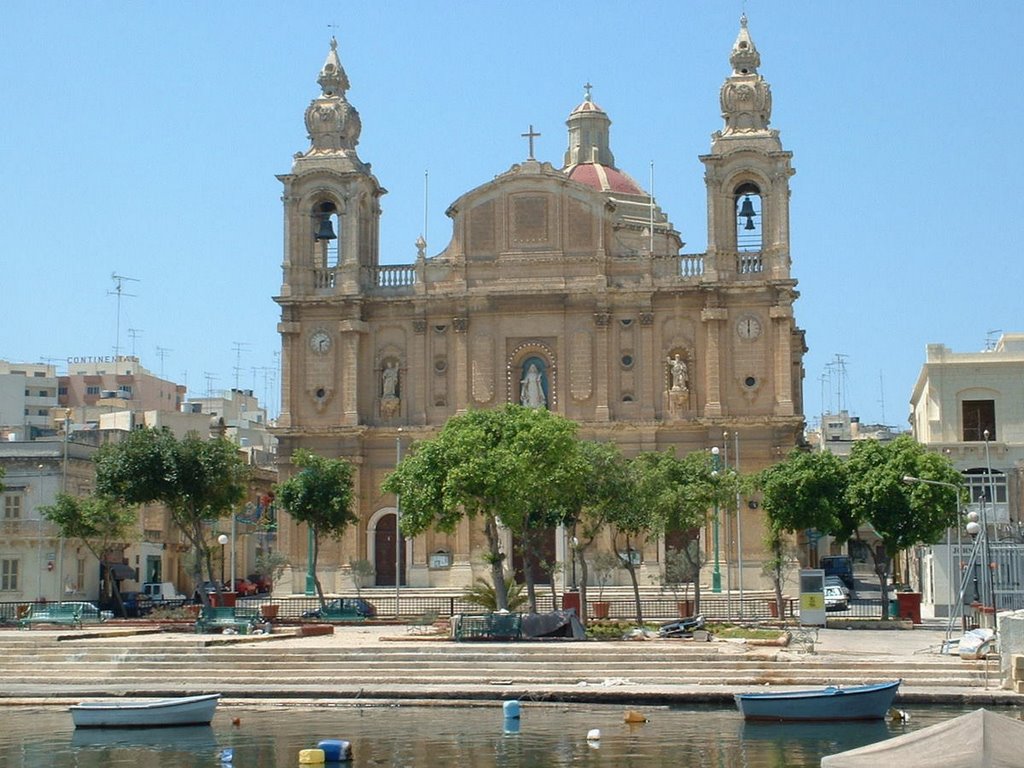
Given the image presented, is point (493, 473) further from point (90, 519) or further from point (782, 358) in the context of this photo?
point (782, 358)

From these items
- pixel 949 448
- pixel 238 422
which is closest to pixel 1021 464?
pixel 949 448

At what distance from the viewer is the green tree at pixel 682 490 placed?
5059 centimetres

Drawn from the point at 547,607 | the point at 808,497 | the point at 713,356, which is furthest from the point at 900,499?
the point at 713,356

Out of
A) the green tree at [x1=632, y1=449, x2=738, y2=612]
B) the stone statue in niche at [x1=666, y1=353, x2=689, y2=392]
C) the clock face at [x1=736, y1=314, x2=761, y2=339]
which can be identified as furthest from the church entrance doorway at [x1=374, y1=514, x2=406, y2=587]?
the green tree at [x1=632, y1=449, x2=738, y2=612]

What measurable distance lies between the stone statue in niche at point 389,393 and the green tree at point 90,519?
447 inches

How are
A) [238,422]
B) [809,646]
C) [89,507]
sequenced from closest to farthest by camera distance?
[809,646], [89,507], [238,422]

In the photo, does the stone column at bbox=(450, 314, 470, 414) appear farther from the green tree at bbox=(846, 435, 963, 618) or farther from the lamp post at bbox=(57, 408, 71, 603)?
the green tree at bbox=(846, 435, 963, 618)

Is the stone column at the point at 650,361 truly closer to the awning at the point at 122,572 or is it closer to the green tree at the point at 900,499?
the green tree at the point at 900,499

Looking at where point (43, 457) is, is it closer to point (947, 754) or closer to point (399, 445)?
point (399, 445)

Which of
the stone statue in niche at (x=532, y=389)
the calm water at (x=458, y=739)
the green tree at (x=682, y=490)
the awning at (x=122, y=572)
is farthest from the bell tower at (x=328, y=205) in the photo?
the calm water at (x=458, y=739)

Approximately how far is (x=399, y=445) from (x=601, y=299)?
1028 cm

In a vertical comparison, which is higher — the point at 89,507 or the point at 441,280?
the point at 441,280

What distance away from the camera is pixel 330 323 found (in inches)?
2697

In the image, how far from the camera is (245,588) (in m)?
78.0
